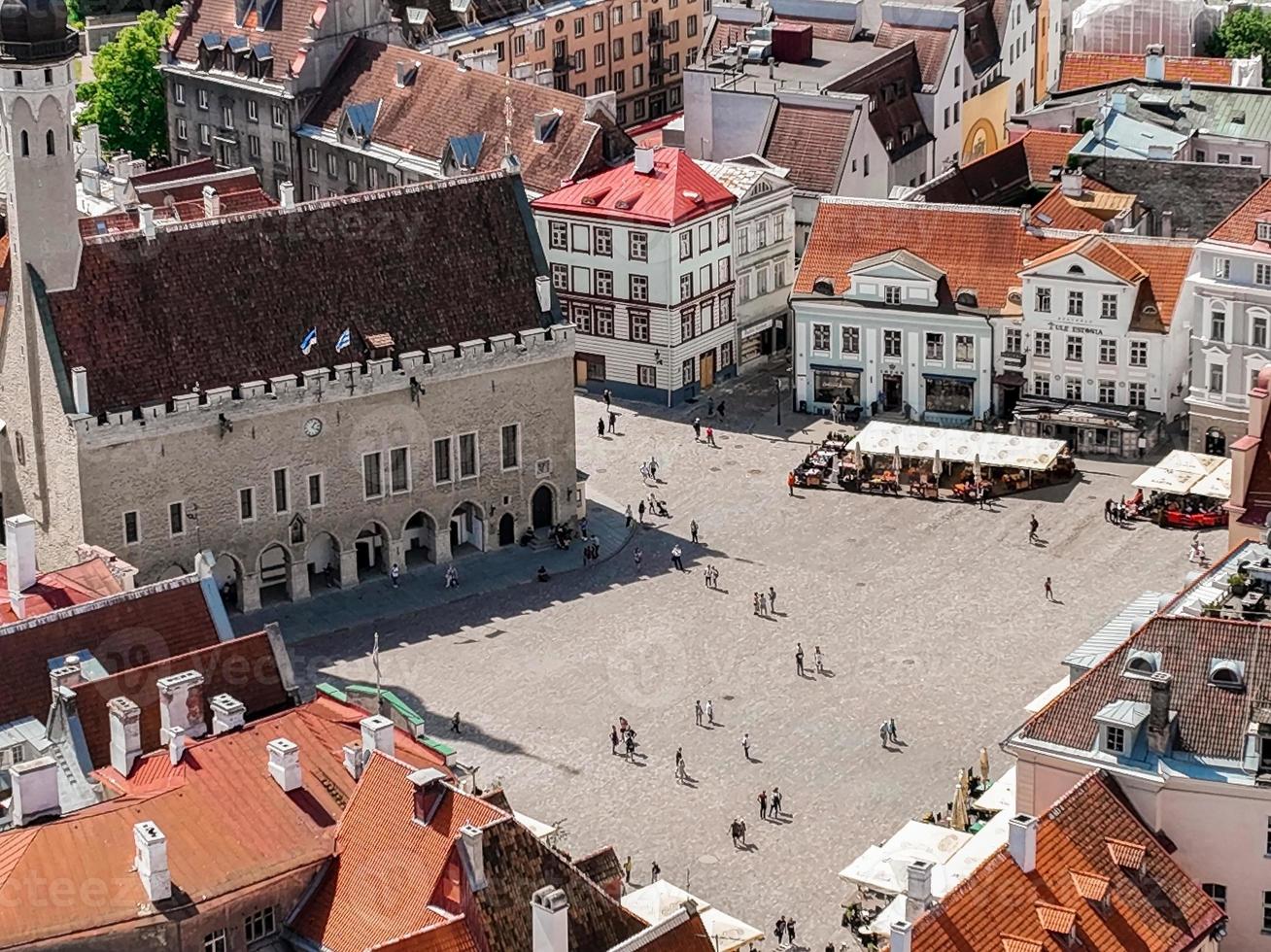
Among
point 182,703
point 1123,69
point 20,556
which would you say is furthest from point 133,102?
point 182,703

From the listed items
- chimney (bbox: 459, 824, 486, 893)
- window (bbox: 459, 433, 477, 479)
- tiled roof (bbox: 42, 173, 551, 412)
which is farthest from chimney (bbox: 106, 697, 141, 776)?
window (bbox: 459, 433, 477, 479)

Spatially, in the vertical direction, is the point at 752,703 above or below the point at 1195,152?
below

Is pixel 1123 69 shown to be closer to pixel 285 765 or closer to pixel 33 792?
pixel 285 765

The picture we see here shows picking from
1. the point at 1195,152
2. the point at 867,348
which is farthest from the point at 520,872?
the point at 1195,152

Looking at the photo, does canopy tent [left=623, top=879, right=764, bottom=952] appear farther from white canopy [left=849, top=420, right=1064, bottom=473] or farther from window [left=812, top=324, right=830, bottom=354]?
window [left=812, top=324, right=830, bottom=354]

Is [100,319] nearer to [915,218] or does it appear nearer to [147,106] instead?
[915,218]
